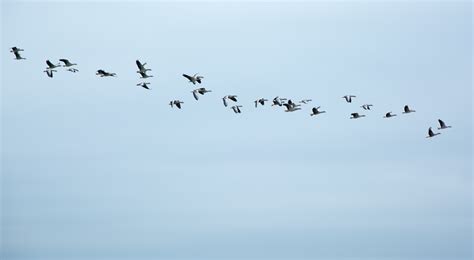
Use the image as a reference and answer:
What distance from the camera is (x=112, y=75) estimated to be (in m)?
152

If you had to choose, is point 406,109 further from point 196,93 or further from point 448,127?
point 196,93

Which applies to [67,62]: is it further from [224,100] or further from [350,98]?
[350,98]

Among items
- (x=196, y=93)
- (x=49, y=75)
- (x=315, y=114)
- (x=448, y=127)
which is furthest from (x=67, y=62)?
(x=448, y=127)

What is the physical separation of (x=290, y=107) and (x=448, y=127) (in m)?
13.8

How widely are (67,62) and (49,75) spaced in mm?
1850

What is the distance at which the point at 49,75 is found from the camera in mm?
151500

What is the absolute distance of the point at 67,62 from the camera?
15150 cm

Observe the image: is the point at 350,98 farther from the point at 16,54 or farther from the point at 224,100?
the point at 16,54

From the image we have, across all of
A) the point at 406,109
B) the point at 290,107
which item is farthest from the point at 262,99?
the point at 406,109

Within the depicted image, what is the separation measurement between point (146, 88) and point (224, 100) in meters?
6.82

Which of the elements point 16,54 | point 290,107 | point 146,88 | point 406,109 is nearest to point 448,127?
point 406,109

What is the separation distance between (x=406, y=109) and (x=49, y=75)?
98.4ft

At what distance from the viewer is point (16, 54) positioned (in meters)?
151

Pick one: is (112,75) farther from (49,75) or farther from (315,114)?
(315,114)
